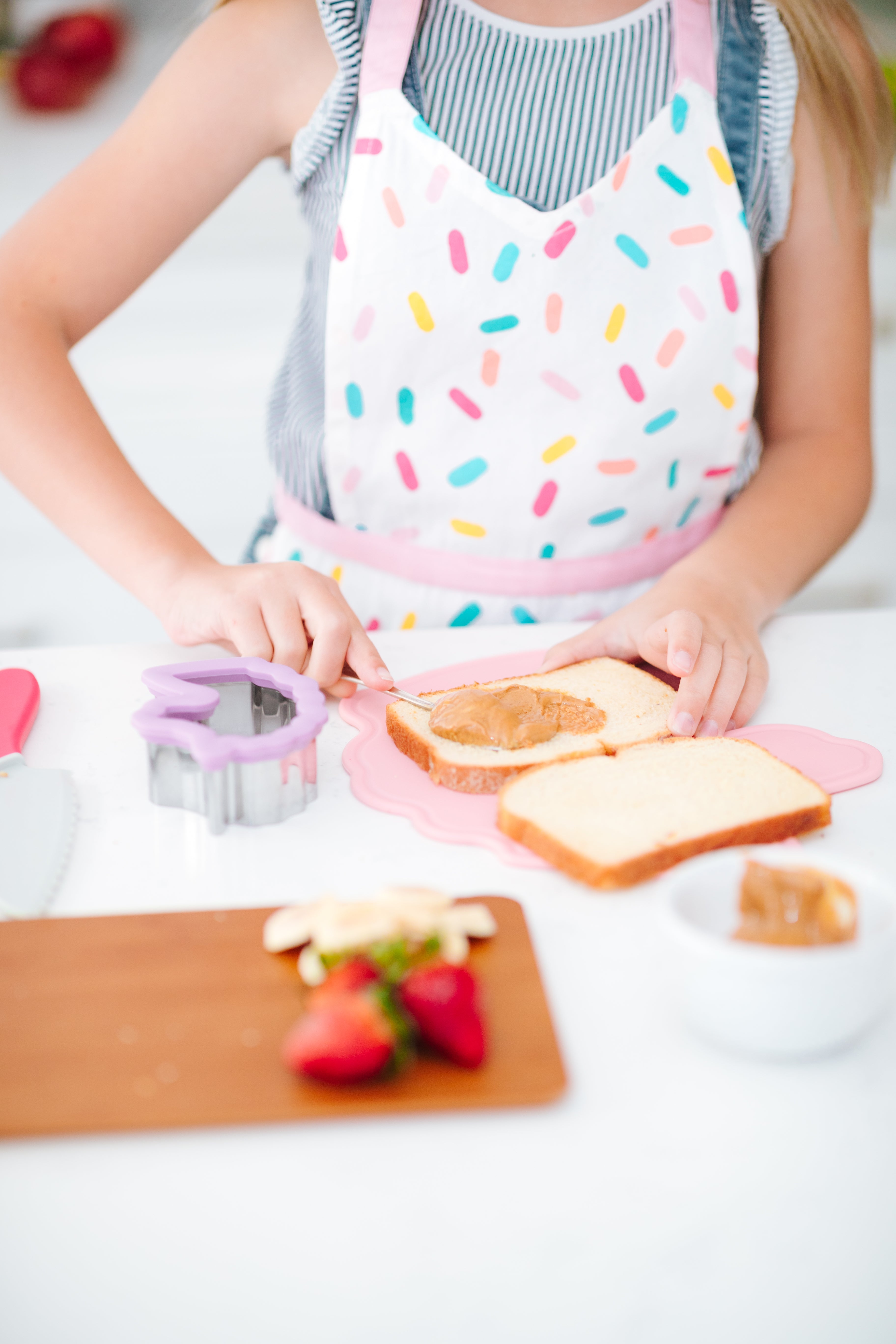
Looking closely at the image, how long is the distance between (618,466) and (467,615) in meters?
0.21

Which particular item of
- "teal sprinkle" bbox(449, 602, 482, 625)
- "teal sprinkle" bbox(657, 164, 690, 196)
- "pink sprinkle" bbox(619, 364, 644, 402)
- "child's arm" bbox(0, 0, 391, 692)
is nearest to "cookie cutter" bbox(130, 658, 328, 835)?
"child's arm" bbox(0, 0, 391, 692)

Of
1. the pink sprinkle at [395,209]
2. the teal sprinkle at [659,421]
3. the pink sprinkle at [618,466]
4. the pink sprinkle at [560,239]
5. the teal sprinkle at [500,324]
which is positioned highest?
the pink sprinkle at [395,209]

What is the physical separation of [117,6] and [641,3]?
1097 millimetres

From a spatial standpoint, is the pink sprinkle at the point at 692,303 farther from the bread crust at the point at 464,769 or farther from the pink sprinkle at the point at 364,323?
the bread crust at the point at 464,769

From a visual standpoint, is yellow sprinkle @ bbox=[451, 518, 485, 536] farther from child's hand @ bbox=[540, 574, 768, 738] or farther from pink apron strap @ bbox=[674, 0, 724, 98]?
pink apron strap @ bbox=[674, 0, 724, 98]

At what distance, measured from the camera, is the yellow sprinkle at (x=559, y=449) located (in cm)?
107

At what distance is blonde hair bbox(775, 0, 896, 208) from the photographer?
3.37 ft

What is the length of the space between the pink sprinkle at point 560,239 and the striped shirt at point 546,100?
6 centimetres

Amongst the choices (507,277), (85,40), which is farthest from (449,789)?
(85,40)

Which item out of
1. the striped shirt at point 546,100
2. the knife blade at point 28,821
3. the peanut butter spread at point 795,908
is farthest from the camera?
the striped shirt at point 546,100

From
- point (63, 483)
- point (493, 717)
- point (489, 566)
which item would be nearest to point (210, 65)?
point (63, 483)

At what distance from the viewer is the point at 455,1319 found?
0.37m

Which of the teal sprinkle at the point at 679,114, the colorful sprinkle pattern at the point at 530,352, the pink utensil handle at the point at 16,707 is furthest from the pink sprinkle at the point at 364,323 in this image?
the pink utensil handle at the point at 16,707

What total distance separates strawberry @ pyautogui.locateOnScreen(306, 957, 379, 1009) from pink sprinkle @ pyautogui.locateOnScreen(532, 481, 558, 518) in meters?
0.69
